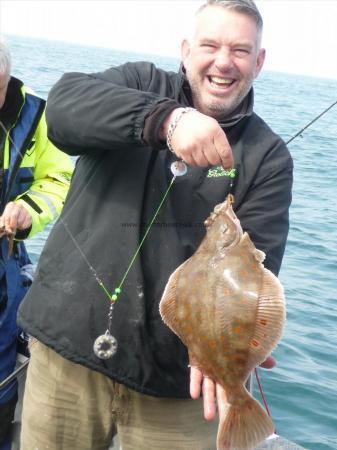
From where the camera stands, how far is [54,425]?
2975 millimetres

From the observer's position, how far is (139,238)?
9.04 feet

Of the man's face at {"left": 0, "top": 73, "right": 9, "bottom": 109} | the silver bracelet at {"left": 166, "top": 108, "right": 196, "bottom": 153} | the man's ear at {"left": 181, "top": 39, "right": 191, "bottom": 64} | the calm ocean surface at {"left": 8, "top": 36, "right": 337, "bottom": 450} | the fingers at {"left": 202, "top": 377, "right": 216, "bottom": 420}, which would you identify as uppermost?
the man's ear at {"left": 181, "top": 39, "right": 191, "bottom": 64}

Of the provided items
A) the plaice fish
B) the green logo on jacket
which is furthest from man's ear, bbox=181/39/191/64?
the plaice fish

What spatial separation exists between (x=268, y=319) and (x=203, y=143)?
701mm

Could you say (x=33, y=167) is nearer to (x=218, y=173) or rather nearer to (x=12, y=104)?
(x=12, y=104)

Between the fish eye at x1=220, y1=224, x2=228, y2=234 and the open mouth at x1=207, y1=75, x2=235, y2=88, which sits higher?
the open mouth at x1=207, y1=75, x2=235, y2=88

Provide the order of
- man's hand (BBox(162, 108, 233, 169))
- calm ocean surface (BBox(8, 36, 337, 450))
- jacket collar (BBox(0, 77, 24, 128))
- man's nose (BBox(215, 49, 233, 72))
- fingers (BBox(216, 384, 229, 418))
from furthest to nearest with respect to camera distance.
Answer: calm ocean surface (BBox(8, 36, 337, 450))
jacket collar (BBox(0, 77, 24, 128))
man's nose (BBox(215, 49, 233, 72))
fingers (BBox(216, 384, 229, 418))
man's hand (BBox(162, 108, 233, 169))

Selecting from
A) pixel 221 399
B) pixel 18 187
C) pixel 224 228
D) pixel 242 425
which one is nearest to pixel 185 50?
pixel 224 228

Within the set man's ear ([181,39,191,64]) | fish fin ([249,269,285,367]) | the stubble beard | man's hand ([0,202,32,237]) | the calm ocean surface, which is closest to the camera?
fish fin ([249,269,285,367])

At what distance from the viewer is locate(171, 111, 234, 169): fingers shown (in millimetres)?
2113

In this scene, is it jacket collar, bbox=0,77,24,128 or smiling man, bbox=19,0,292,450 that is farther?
jacket collar, bbox=0,77,24,128

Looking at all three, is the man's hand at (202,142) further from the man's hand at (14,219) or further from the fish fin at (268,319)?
the man's hand at (14,219)

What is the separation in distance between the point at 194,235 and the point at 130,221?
0.31 metres

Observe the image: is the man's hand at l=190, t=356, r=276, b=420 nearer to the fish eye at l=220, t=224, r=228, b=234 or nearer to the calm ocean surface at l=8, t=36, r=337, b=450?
the fish eye at l=220, t=224, r=228, b=234
